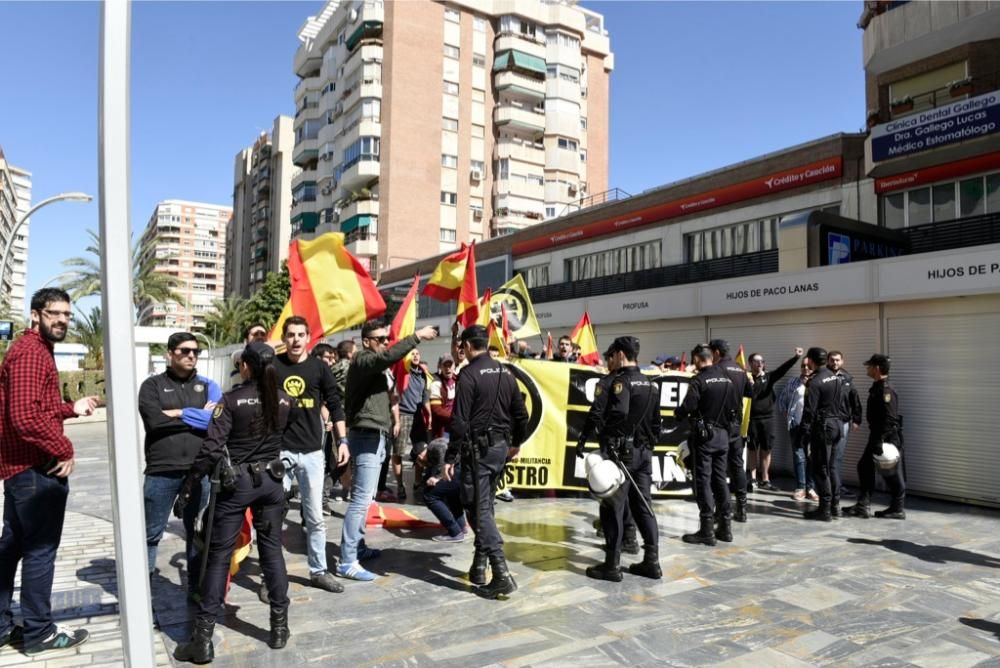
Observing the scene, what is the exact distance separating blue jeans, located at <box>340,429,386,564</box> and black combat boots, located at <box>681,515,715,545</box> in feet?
10.8

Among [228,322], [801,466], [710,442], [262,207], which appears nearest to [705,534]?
[710,442]

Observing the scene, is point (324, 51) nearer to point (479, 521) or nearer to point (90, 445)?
point (90, 445)

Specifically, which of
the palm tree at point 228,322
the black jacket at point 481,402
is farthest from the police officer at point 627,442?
the palm tree at point 228,322

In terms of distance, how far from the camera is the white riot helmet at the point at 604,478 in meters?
5.33

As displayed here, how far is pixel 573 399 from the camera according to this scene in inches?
352

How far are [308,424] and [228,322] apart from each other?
56.5 metres

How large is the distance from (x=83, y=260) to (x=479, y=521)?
3652cm

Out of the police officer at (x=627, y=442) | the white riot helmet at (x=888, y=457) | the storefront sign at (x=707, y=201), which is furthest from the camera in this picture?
the storefront sign at (x=707, y=201)

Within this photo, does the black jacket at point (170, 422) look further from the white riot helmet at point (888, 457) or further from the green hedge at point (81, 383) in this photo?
the green hedge at point (81, 383)

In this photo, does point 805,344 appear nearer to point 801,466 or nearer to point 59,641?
point 801,466

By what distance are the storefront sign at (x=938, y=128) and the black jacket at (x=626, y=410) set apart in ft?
54.1

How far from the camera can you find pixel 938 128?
17875 millimetres

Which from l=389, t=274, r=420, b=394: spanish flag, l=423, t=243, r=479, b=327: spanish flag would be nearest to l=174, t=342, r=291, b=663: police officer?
l=389, t=274, r=420, b=394: spanish flag

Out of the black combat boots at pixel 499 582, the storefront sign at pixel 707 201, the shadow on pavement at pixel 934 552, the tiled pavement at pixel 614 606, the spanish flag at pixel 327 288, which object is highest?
the storefront sign at pixel 707 201
